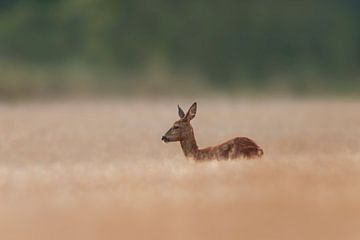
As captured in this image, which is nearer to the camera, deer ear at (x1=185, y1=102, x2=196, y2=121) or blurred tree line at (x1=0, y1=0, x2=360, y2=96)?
deer ear at (x1=185, y1=102, x2=196, y2=121)

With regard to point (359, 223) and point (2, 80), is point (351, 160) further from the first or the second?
point (2, 80)

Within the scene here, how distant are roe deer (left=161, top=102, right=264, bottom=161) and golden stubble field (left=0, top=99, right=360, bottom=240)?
0.12 meters

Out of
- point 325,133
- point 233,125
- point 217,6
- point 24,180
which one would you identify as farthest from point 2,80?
point 24,180

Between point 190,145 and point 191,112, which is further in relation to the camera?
point 190,145

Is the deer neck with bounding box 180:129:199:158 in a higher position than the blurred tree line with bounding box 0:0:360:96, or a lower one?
lower

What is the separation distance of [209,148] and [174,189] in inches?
46.9

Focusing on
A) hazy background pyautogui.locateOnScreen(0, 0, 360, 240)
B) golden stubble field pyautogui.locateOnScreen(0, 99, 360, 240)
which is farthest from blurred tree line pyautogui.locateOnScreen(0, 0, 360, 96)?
golden stubble field pyautogui.locateOnScreen(0, 99, 360, 240)

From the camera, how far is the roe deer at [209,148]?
28.8 feet

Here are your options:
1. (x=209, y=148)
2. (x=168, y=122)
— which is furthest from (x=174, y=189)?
(x=168, y=122)

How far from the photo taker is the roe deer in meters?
8.79

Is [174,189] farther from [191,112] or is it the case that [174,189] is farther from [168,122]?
[168,122]

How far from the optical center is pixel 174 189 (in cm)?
790

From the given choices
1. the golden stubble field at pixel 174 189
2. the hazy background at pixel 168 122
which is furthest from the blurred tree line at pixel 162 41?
the golden stubble field at pixel 174 189

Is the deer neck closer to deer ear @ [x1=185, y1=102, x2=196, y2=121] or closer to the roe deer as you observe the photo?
the roe deer
